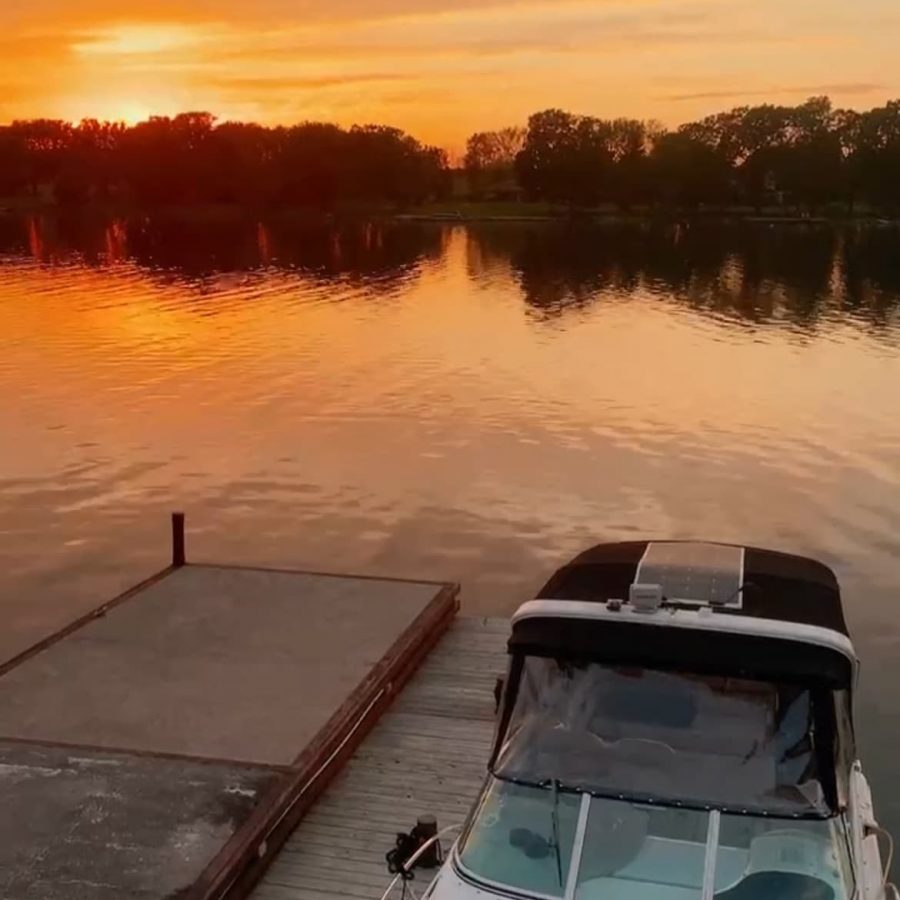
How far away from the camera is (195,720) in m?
12.2

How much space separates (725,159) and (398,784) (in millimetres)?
153198

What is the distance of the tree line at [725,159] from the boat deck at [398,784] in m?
142

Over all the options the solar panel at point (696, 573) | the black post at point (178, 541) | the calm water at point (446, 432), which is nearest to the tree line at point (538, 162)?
the calm water at point (446, 432)

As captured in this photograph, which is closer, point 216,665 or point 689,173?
point 216,665

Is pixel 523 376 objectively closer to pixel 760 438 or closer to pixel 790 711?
pixel 760 438

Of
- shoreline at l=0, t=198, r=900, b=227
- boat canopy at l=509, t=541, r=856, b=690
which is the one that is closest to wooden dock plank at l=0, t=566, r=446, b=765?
boat canopy at l=509, t=541, r=856, b=690

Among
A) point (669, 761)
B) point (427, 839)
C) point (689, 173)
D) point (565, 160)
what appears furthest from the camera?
point (565, 160)

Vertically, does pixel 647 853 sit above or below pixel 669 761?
below

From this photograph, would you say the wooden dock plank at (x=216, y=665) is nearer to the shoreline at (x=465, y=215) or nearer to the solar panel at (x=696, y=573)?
the solar panel at (x=696, y=573)

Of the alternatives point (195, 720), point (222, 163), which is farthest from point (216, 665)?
point (222, 163)

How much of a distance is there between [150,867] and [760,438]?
81.9 ft

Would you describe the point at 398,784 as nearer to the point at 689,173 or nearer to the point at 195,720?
the point at 195,720

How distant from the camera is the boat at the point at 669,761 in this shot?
638 centimetres

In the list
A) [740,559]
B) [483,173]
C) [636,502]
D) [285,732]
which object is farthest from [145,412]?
[483,173]
